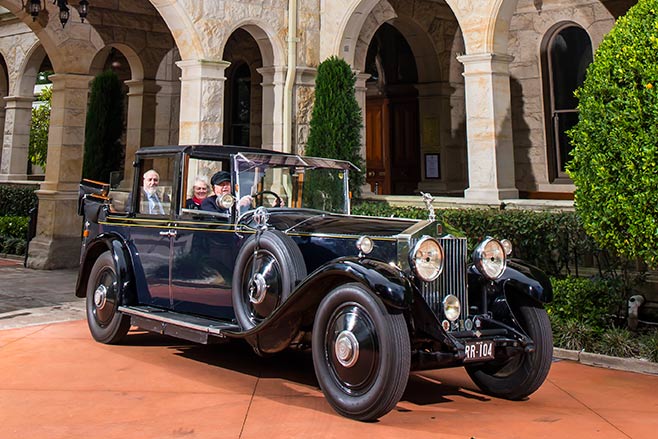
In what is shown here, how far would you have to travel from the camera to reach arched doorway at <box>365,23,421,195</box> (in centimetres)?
1464

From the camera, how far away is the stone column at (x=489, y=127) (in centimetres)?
928

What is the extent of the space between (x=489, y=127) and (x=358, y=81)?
299 centimetres

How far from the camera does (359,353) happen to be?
165 inches

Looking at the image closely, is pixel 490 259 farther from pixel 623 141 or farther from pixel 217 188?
pixel 217 188

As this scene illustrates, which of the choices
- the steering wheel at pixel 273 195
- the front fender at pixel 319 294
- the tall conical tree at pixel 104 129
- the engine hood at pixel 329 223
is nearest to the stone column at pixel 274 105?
the tall conical tree at pixel 104 129

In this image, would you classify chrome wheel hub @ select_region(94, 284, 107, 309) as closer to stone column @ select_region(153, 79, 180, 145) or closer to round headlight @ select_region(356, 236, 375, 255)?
round headlight @ select_region(356, 236, 375, 255)

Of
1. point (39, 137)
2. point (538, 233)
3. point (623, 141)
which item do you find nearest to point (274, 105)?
point (538, 233)

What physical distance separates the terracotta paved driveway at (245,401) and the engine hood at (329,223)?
120 centimetres

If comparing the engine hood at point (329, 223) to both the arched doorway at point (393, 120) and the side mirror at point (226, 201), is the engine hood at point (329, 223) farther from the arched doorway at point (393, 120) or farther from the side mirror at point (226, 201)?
the arched doorway at point (393, 120)

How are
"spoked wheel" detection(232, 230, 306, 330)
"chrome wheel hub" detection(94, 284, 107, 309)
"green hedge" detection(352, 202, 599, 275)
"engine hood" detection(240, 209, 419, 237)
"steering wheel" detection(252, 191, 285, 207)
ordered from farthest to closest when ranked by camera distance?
1. "green hedge" detection(352, 202, 599, 275)
2. "chrome wheel hub" detection(94, 284, 107, 309)
3. "steering wheel" detection(252, 191, 285, 207)
4. "engine hood" detection(240, 209, 419, 237)
5. "spoked wheel" detection(232, 230, 306, 330)

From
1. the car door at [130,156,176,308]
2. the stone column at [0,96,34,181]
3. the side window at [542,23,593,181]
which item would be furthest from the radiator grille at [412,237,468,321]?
the stone column at [0,96,34,181]

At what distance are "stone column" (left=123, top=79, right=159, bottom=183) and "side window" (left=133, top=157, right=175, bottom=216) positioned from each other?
27.0 feet

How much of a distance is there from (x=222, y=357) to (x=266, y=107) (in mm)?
6255

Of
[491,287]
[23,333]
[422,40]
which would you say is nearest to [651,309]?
[491,287]
